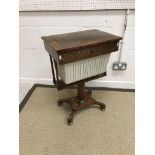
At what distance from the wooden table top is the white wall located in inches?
13.0

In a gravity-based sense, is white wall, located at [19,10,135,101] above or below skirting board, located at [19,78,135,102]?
above

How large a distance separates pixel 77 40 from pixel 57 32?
609 millimetres

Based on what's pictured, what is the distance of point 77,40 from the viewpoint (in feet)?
5.08

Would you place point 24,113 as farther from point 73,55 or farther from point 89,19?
point 89,19

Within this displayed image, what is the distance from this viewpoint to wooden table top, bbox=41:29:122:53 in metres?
1.42

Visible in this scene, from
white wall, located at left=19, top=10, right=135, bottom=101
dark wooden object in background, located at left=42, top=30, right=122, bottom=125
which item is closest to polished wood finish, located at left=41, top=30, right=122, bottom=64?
dark wooden object in background, located at left=42, top=30, right=122, bottom=125

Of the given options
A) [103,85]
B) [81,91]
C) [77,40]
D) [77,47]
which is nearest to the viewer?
[77,47]

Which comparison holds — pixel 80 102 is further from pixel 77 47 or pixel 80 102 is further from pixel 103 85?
pixel 77 47

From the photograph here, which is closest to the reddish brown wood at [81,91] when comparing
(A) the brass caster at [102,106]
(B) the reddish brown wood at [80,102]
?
(B) the reddish brown wood at [80,102]

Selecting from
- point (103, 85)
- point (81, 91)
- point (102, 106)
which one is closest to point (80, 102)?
point (81, 91)

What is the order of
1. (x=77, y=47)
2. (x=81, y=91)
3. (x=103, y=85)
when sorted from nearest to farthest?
(x=77, y=47) → (x=81, y=91) → (x=103, y=85)

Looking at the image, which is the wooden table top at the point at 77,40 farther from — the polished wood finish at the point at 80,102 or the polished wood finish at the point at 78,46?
the polished wood finish at the point at 80,102

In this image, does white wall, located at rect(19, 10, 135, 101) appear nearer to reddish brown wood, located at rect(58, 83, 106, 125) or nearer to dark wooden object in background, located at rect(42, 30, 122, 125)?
dark wooden object in background, located at rect(42, 30, 122, 125)

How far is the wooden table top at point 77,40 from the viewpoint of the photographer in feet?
4.66
